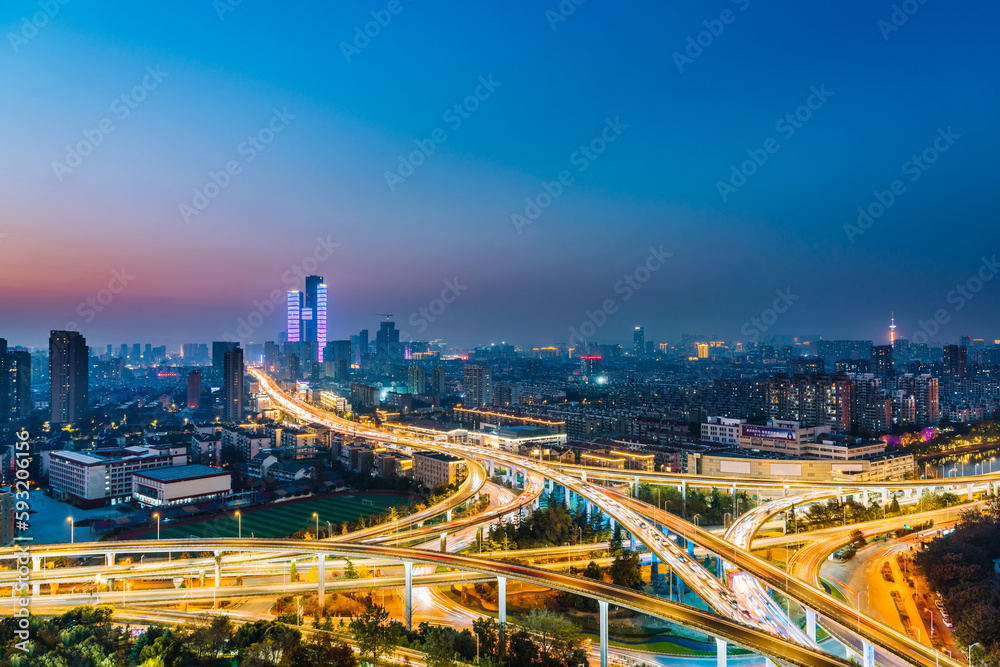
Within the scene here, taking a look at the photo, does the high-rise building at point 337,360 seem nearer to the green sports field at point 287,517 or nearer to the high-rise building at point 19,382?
the high-rise building at point 19,382

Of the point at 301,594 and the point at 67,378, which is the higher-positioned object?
the point at 67,378

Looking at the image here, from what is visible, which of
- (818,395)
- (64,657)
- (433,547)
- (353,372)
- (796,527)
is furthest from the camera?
(353,372)

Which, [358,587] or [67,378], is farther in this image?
[67,378]

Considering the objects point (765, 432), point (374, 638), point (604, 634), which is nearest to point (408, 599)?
point (374, 638)

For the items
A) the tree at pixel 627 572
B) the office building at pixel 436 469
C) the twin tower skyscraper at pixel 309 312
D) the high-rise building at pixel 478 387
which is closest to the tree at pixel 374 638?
the tree at pixel 627 572

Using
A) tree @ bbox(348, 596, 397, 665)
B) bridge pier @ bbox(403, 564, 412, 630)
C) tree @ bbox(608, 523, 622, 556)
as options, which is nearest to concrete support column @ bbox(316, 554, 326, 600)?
bridge pier @ bbox(403, 564, 412, 630)

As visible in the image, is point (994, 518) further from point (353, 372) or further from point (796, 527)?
point (353, 372)

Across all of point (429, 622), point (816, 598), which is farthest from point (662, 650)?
point (429, 622)
